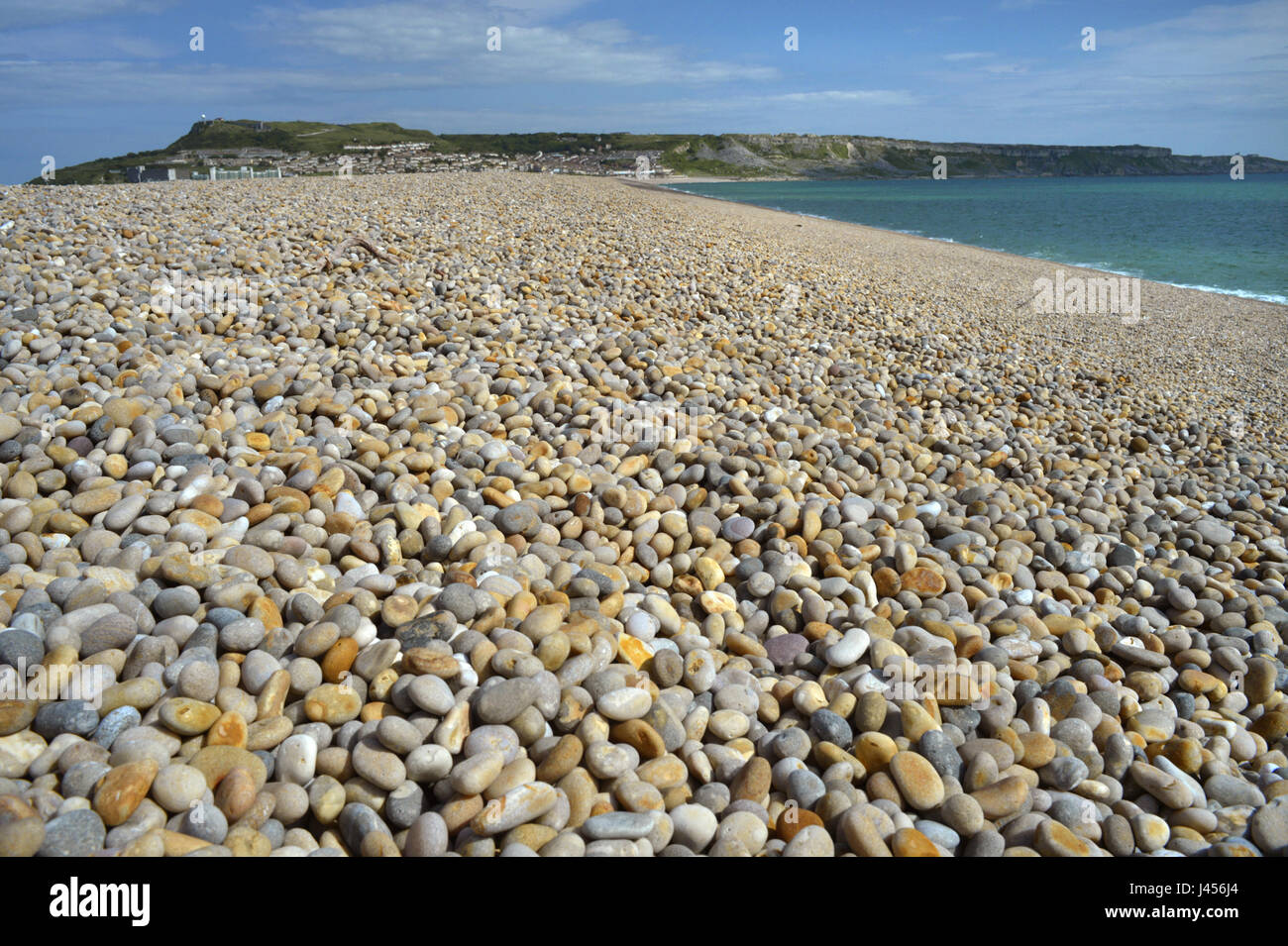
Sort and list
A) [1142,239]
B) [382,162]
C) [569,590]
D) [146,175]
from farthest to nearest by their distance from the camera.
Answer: [382,162] → [1142,239] → [146,175] → [569,590]

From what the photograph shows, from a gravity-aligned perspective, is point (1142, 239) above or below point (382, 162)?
below

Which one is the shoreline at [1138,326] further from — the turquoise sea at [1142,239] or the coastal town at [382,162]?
the coastal town at [382,162]

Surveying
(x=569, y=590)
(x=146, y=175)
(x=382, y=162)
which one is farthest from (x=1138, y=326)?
(x=382, y=162)

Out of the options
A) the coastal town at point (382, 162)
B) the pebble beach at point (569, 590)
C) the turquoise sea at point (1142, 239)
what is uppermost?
the coastal town at point (382, 162)

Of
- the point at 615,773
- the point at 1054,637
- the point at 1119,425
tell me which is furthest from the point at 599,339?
the point at 1119,425

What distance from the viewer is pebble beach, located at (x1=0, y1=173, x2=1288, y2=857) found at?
6.51 ft

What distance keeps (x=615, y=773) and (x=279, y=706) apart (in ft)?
3.21

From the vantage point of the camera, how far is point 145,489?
301 centimetres

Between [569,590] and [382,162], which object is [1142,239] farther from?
[569,590]

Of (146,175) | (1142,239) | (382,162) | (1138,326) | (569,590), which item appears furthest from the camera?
(382,162)

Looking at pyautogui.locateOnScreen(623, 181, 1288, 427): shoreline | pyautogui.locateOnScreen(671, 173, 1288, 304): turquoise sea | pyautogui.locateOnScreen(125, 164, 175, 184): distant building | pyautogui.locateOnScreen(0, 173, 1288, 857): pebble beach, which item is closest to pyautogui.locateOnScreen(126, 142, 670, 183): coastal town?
pyautogui.locateOnScreen(125, 164, 175, 184): distant building

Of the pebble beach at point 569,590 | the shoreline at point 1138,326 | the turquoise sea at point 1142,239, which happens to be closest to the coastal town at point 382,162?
the shoreline at point 1138,326

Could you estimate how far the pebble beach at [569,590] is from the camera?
199 centimetres

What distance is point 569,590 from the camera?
2.84 m
